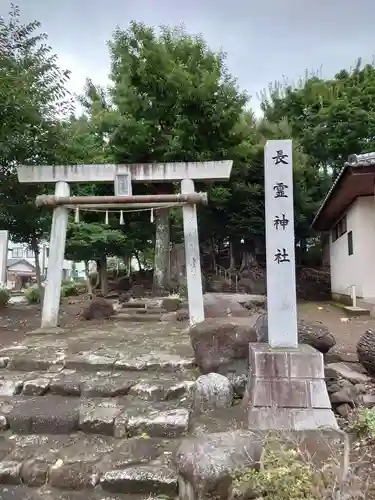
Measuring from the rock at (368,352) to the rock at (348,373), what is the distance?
0.46ft

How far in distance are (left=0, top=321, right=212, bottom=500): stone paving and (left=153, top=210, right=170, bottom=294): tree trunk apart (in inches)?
310

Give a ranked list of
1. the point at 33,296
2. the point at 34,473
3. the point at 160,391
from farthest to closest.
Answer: the point at 33,296, the point at 160,391, the point at 34,473

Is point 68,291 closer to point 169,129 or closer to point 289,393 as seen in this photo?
point 169,129

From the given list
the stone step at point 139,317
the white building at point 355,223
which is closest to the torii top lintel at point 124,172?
the white building at point 355,223

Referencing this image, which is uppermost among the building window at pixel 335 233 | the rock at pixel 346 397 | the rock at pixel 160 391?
the building window at pixel 335 233

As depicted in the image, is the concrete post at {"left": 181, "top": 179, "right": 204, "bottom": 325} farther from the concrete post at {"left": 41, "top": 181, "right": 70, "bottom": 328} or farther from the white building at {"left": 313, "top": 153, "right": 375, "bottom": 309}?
the white building at {"left": 313, "top": 153, "right": 375, "bottom": 309}

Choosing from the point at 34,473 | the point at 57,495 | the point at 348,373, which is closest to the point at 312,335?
the point at 348,373

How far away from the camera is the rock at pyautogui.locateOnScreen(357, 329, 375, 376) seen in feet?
17.1

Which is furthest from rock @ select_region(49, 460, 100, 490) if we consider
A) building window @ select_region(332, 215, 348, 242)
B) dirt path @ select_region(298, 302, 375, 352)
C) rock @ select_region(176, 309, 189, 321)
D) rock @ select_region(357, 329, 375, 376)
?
building window @ select_region(332, 215, 348, 242)

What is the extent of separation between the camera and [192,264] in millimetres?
9070

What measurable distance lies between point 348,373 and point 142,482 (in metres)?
3.23

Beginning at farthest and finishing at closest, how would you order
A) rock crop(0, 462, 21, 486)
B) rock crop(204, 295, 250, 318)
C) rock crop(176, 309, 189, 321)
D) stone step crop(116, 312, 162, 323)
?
1. stone step crop(116, 312, 162, 323)
2. rock crop(176, 309, 189, 321)
3. rock crop(204, 295, 250, 318)
4. rock crop(0, 462, 21, 486)

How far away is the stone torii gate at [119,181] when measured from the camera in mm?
9008

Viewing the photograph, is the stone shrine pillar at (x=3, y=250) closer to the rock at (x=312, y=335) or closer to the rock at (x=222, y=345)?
the rock at (x=222, y=345)
